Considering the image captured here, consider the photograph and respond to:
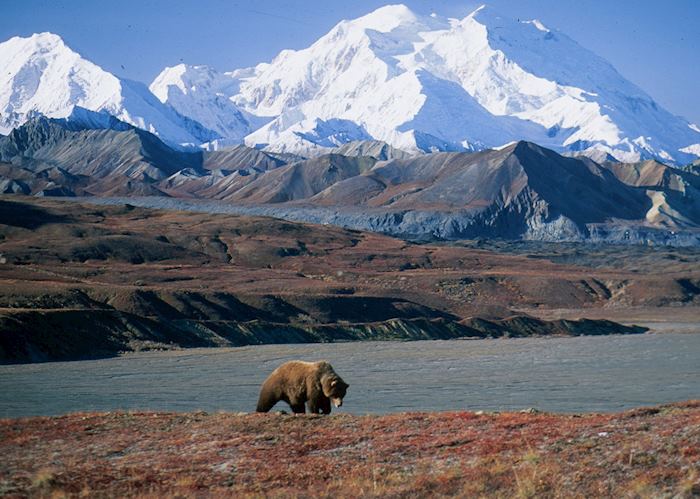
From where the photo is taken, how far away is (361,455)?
17.5 metres

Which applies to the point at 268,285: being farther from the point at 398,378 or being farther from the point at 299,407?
the point at 299,407

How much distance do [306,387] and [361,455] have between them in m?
5.21

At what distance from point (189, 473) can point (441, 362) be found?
49741 millimetres

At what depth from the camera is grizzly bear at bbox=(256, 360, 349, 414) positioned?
2209 centimetres

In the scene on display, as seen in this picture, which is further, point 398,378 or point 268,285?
point 268,285

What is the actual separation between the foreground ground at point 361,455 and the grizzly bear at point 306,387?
972 millimetres

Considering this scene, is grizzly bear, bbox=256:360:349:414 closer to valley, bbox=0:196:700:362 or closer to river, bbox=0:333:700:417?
river, bbox=0:333:700:417

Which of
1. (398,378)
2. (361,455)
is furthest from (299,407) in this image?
(398,378)

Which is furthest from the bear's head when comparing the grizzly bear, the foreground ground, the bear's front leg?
the foreground ground

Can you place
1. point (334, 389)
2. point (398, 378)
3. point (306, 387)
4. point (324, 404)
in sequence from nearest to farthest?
point (334, 389)
point (306, 387)
point (324, 404)
point (398, 378)

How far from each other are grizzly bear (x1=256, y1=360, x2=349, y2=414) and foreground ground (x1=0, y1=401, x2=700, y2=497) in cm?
97

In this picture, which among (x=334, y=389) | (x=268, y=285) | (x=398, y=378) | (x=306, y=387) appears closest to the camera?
(x=334, y=389)

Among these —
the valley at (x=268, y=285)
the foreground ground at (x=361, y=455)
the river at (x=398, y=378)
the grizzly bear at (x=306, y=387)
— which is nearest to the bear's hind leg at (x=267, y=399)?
the grizzly bear at (x=306, y=387)

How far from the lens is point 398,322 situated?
91.1m
